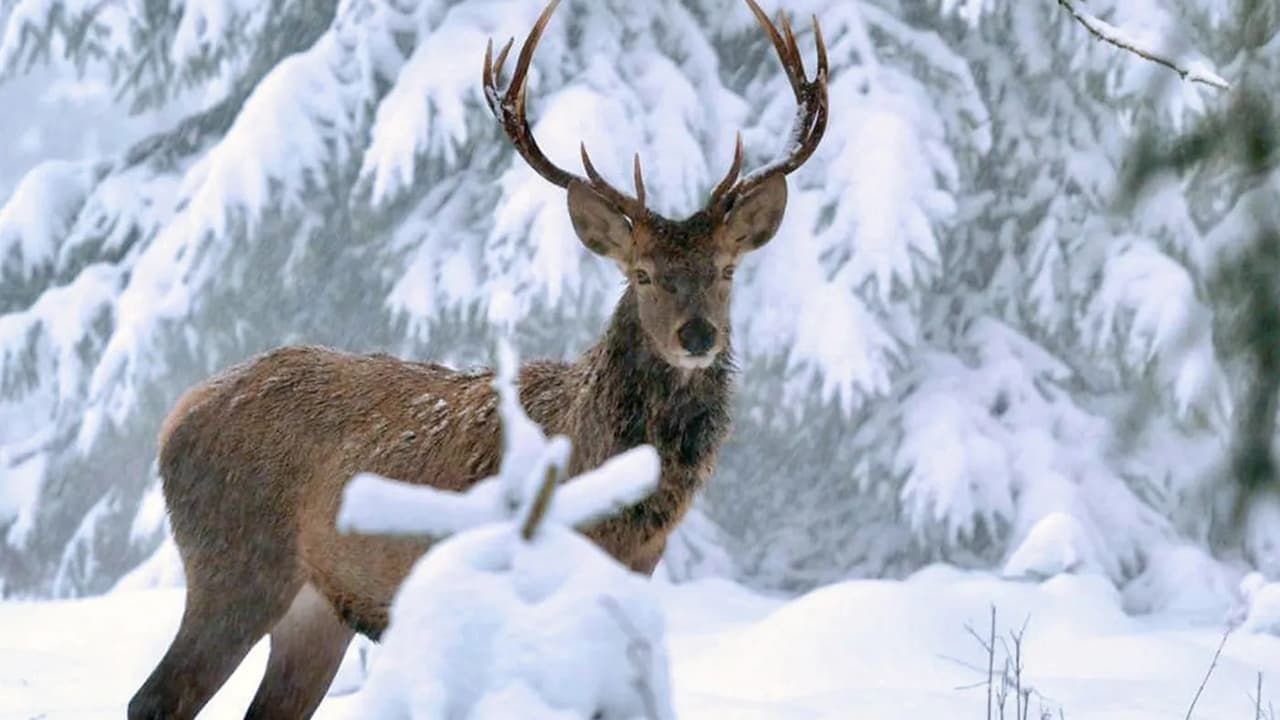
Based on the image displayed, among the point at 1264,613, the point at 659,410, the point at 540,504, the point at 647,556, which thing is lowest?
the point at 1264,613

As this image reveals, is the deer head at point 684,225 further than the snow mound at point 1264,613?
No

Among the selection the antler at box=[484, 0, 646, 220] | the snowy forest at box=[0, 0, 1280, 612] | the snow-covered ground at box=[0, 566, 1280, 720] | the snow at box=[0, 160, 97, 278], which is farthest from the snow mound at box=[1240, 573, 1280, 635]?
the snow at box=[0, 160, 97, 278]

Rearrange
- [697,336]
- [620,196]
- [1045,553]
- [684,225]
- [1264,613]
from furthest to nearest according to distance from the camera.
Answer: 1. [1045,553]
2. [1264,613]
3. [620,196]
4. [684,225]
5. [697,336]

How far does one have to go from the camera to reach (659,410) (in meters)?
4.93

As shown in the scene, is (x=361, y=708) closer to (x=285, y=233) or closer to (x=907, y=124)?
(x=907, y=124)

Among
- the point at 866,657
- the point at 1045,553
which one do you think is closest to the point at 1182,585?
the point at 1045,553

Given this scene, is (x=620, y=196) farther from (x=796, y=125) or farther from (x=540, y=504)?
(x=540, y=504)

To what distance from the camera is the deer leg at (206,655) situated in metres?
5.31

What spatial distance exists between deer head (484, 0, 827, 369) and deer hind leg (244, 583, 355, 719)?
4.41 feet

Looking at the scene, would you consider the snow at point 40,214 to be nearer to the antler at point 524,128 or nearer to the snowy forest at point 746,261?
the snowy forest at point 746,261

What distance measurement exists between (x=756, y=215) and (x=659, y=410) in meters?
0.69

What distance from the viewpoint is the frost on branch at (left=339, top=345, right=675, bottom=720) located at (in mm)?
1808

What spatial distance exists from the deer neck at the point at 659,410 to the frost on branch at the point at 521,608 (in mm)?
2994

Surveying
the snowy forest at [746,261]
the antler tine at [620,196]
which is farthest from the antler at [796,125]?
the snowy forest at [746,261]
